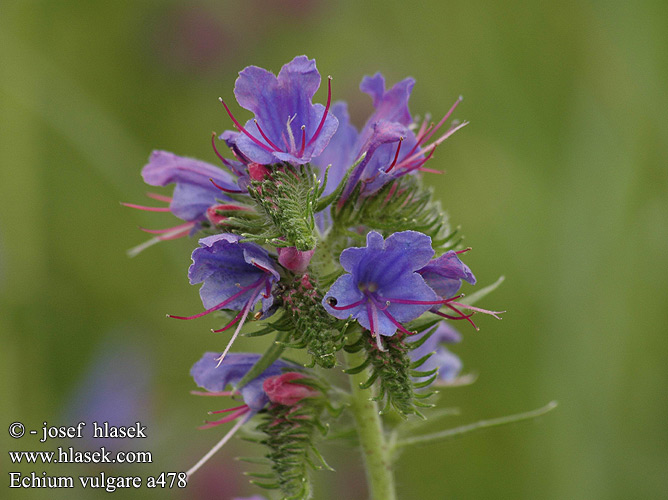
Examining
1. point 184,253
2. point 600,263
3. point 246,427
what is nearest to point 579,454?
point 600,263

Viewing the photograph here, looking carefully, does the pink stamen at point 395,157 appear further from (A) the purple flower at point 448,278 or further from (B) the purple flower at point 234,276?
(B) the purple flower at point 234,276

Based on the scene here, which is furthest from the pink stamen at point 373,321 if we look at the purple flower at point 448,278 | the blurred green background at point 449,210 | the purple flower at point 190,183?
the blurred green background at point 449,210

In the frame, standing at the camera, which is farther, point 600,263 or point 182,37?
point 182,37

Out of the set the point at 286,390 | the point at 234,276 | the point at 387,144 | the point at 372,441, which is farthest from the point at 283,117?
the point at 372,441

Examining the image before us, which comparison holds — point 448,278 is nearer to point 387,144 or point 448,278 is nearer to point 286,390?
point 387,144

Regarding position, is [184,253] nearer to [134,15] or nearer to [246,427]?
[246,427]

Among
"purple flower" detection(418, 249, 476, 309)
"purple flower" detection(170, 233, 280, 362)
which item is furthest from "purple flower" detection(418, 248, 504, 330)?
"purple flower" detection(170, 233, 280, 362)
